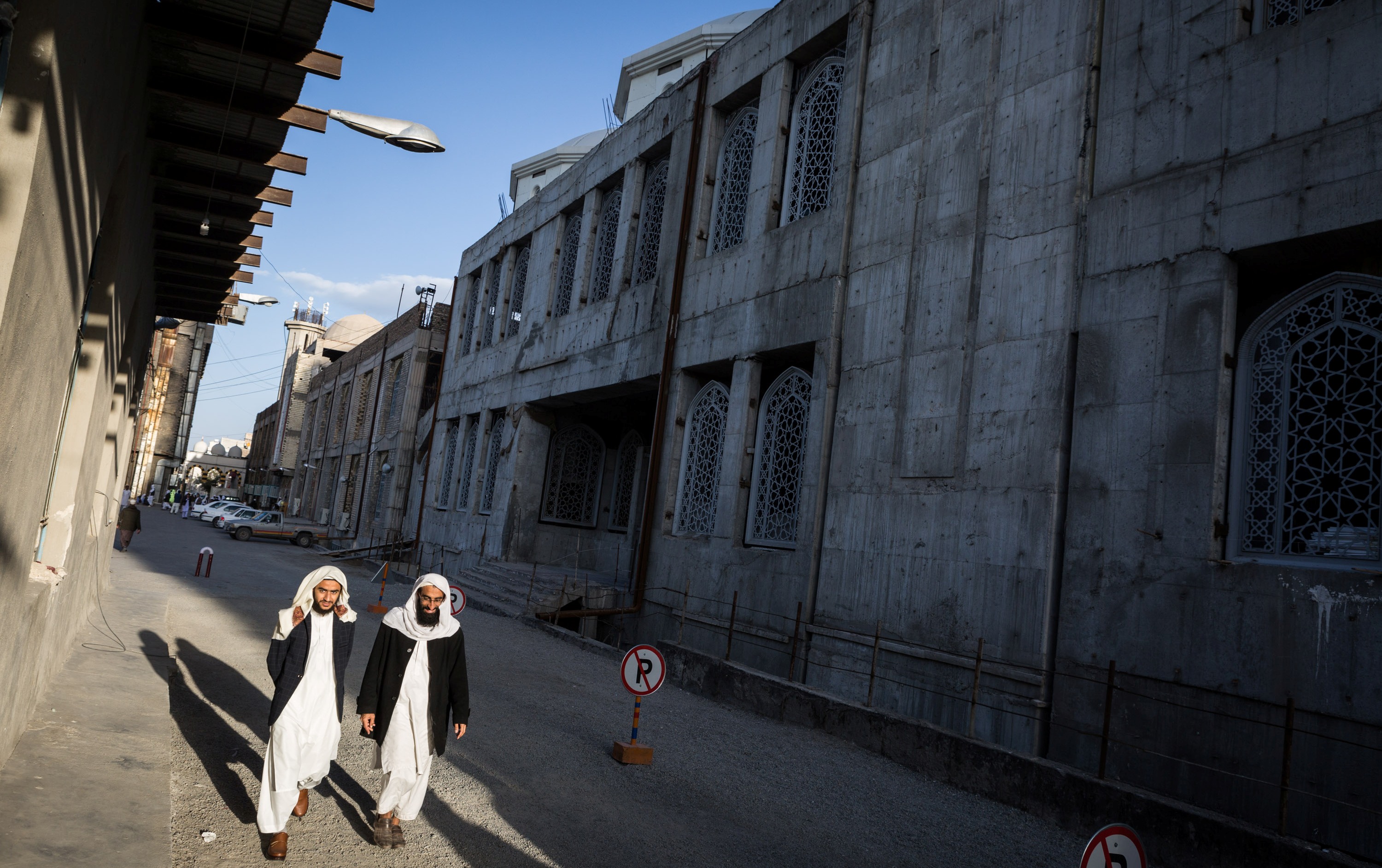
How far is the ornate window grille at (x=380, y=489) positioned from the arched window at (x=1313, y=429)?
3161cm

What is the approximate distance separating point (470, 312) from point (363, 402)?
14451 mm

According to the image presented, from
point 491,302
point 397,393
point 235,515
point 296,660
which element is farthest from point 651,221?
point 235,515

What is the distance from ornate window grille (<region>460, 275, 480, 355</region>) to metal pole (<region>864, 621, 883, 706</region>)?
21.4 metres


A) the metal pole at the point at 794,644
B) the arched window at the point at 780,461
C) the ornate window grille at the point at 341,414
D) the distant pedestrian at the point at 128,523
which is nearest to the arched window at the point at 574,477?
the distant pedestrian at the point at 128,523

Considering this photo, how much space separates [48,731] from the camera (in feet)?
20.0

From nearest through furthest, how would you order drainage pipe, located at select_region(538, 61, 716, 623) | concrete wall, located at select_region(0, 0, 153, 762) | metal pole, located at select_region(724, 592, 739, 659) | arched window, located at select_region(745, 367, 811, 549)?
concrete wall, located at select_region(0, 0, 153, 762)
metal pole, located at select_region(724, 592, 739, 659)
arched window, located at select_region(745, 367, 811, 549)
drainage pipe, located at select_region(538, 61, 716, 623)

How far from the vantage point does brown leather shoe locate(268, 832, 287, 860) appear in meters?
5.04

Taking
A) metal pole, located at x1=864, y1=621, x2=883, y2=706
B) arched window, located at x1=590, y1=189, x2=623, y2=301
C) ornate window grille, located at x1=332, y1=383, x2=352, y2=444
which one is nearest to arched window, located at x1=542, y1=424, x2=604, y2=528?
arched window, located at x1=590, y1=189, x2=623, y2=301

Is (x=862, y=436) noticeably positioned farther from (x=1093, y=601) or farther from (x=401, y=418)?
(x=401, y=418)

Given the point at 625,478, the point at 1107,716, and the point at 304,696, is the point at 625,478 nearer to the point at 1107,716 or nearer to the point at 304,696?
the point at 1107,716

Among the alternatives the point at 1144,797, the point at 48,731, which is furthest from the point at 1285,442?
the point at 48,731

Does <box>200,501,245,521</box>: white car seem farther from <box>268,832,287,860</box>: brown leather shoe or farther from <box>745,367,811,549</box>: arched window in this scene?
<box>268,832,287,860</box>: brown leather shoe

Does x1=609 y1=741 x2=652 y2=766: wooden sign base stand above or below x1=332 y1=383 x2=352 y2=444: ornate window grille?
below

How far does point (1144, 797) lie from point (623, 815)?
401 centimetres
